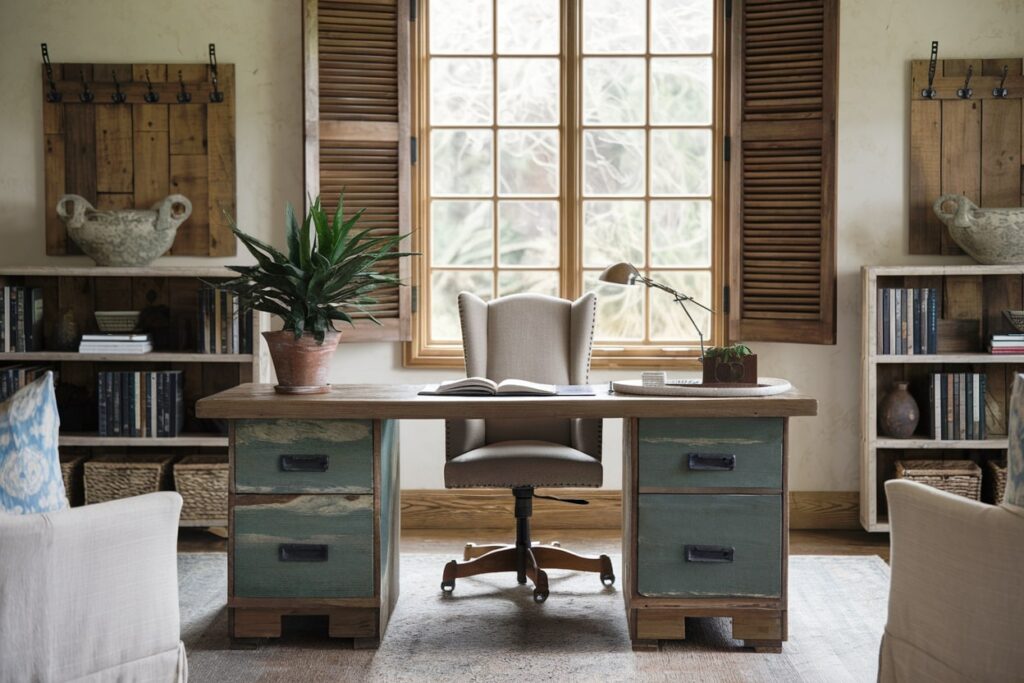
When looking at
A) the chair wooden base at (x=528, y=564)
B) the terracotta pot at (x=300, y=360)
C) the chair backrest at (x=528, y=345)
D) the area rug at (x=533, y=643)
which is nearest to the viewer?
the area rug at (x=533, y=643)

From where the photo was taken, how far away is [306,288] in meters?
3.27

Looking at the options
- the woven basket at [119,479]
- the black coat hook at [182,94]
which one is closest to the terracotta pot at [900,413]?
the woven basket at [119,479]

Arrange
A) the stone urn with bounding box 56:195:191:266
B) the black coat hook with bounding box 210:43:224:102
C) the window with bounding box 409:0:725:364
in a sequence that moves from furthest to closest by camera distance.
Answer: the window with bounding box 409:0:725:364, the black coat hook with bounding box 210:43:224:102, the stone urn with bounding box 56:195:191:266

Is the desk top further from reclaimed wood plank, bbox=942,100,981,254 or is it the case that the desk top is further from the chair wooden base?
reclaimed wood plank, bbox=942,100,981,254

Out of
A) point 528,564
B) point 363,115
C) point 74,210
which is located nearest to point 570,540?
point 528,564

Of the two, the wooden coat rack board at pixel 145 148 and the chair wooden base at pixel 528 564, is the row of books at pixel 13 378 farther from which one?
the chair wooden base at pixel 528 564

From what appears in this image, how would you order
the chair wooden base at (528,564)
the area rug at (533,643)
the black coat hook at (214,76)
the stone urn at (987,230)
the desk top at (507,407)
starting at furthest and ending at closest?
the black coat hook at (214,76)
the stone urn at (987,230)
the chair wooden base at (528,564)
the desk top at (507,407)
the area rug at (533,643)

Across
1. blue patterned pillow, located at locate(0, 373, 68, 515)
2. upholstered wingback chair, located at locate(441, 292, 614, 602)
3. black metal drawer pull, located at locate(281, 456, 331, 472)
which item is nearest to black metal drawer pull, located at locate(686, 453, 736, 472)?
upholstered wingback chair, located at locate(441, 292, 614, 602)

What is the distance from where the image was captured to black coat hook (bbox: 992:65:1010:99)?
452 centimetres

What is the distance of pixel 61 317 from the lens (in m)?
4.61

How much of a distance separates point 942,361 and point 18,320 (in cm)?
375

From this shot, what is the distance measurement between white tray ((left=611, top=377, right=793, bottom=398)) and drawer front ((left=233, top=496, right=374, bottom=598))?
2.81ft

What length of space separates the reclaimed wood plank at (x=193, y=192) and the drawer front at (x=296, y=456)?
173 cm

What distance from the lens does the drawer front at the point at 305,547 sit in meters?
3.22
